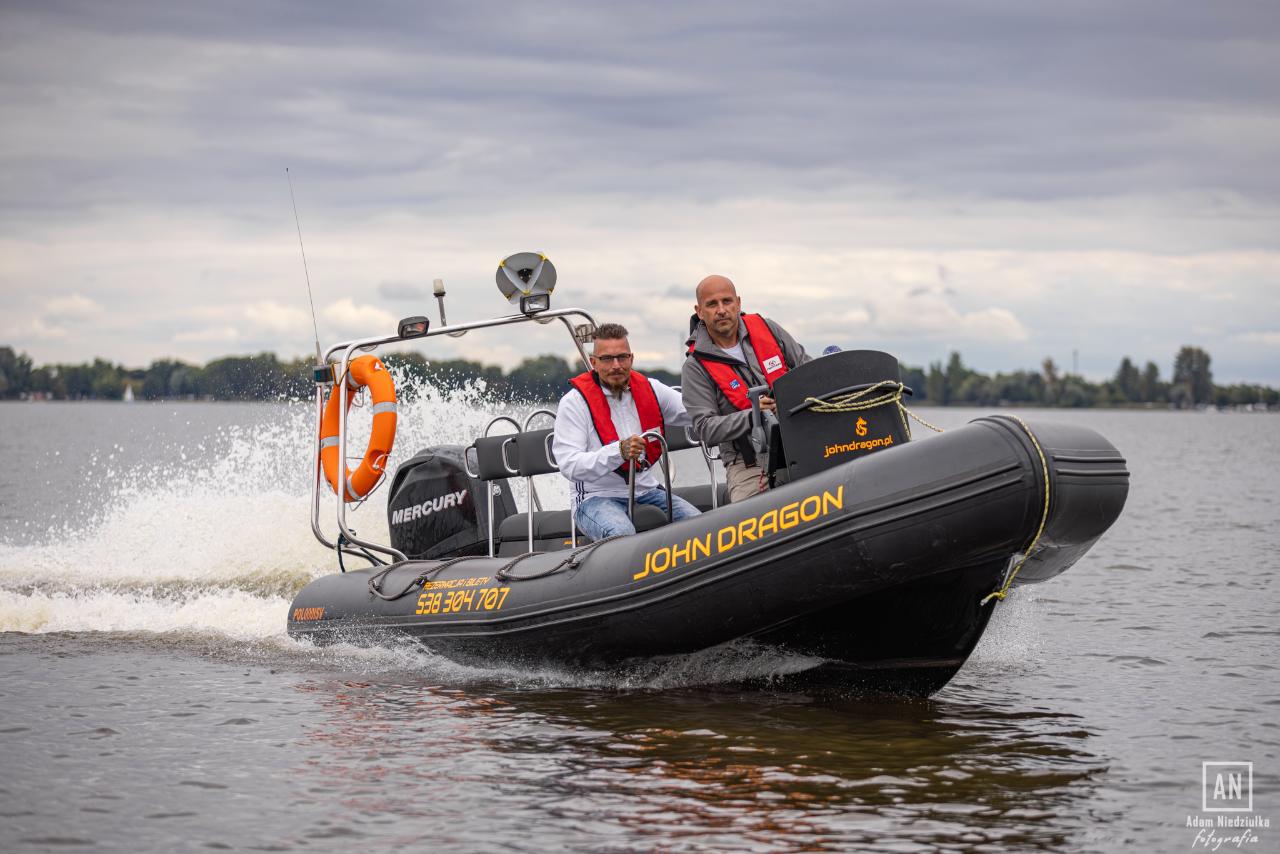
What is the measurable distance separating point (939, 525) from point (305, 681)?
331 centimetres

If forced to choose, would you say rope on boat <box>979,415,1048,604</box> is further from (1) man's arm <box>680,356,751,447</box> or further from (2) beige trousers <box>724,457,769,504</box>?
(1) man's arm <box>680,356,751,447</box>

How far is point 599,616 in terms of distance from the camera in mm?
5926

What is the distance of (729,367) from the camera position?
6.00m

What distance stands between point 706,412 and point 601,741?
4.77 feet

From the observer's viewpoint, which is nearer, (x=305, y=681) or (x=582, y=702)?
(x=582, y=702)

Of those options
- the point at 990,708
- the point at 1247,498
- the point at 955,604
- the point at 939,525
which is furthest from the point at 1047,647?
the point at 1247,498

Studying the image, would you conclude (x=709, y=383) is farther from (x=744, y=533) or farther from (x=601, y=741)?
(x=601, y=741)

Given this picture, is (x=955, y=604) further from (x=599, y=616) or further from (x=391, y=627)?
(x=391, y=627)

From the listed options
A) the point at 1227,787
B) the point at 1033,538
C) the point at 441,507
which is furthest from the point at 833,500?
the point at 441,507

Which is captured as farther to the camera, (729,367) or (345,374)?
(345,374)

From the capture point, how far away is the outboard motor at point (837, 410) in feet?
17.7

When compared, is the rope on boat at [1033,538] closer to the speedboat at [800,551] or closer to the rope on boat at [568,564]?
the speedboat at [800,551]

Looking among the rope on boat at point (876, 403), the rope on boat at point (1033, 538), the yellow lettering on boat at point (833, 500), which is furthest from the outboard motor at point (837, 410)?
the rope on boat at point (1033, 538)

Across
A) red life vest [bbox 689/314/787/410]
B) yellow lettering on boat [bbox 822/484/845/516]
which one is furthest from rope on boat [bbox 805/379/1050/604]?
red life vest [bbox 689/314/787/410]
